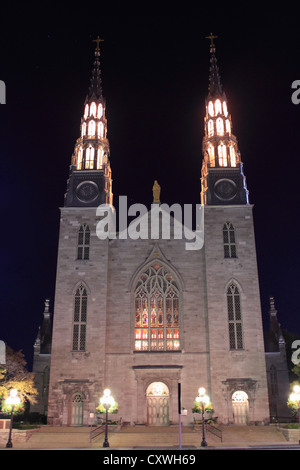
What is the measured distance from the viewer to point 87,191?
128 ft

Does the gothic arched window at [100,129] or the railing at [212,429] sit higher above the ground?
the gothic arched window at [100,129]

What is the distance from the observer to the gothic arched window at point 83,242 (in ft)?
122

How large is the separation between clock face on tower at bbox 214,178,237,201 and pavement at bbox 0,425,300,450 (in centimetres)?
1776

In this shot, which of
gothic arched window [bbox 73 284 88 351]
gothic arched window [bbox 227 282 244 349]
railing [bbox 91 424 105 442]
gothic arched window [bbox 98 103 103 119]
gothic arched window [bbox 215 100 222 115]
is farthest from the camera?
gothic arched window [bbox 98 103 103 119]

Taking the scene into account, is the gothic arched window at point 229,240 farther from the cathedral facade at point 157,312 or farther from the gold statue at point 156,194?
the gold statue at point 156,194

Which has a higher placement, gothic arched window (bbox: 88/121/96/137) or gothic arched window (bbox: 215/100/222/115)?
gothic arched window (bbox: 215/100/222/115)

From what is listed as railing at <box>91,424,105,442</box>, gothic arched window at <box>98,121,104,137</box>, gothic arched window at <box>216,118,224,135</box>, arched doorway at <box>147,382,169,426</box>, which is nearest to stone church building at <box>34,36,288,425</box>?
arched doorway at <box>147,382,169,426</box>

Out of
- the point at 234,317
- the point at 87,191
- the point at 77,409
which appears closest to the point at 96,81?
the point at 87,191

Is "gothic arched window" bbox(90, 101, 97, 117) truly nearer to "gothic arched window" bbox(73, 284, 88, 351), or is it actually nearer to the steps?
"gothic arched window" bbox(73, 284, 88, 351)

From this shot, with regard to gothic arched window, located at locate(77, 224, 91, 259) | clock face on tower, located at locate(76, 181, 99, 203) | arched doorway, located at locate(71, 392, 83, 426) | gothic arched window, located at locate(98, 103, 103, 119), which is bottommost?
arched doorway, located at locate(71, 392, 83, 426)

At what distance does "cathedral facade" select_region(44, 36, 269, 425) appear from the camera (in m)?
33.7

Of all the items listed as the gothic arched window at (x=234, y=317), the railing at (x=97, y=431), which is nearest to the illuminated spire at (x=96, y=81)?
the gothic arched window at (x=234, y=317)

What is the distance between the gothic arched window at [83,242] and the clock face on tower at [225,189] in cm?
1120

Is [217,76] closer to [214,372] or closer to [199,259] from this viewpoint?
[199,259]
